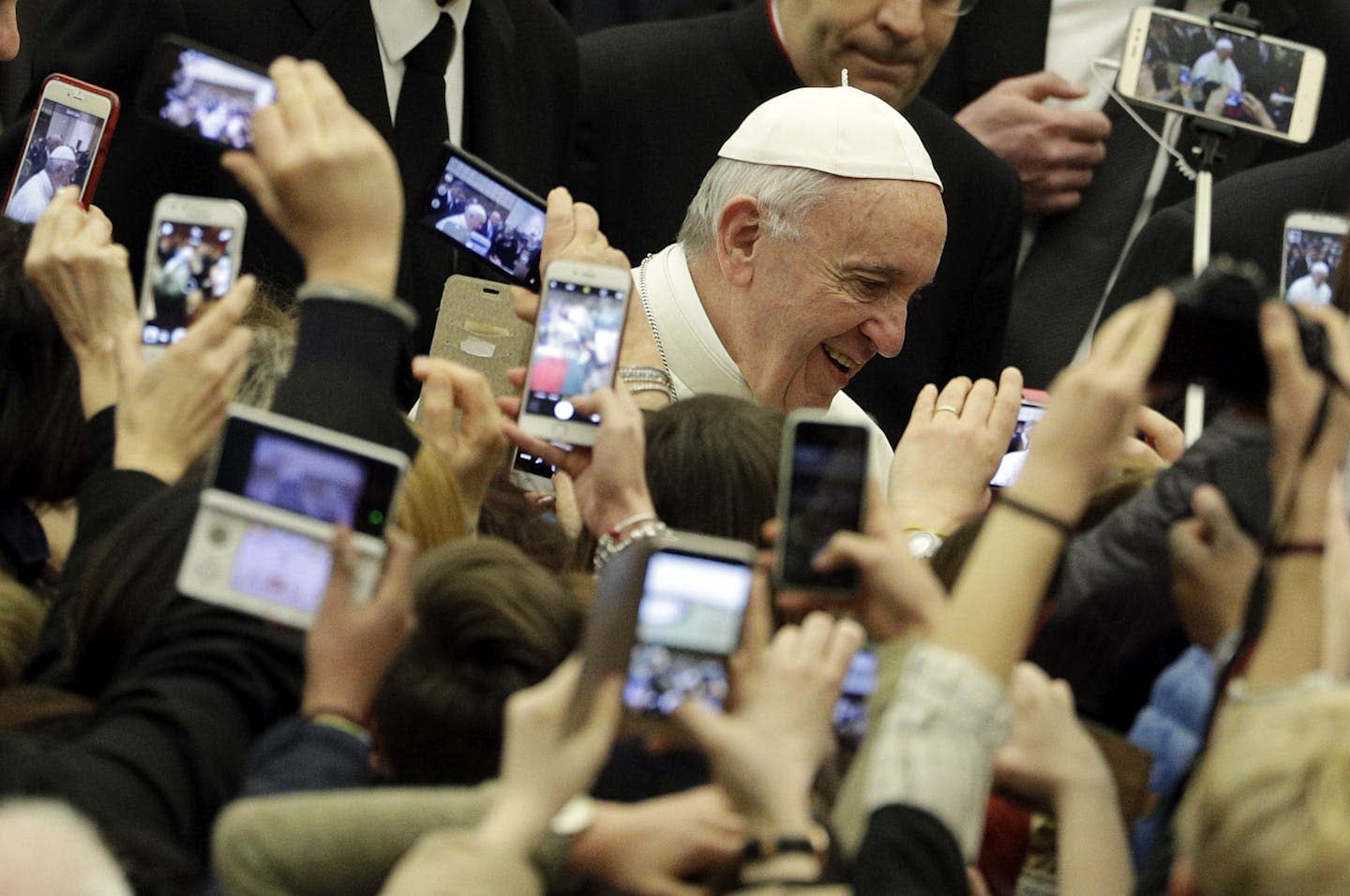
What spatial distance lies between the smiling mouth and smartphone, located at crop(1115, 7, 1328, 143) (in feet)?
2.24

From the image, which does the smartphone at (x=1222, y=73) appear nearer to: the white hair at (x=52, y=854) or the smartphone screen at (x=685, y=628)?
the smartphone screen at (x=685, y=628)

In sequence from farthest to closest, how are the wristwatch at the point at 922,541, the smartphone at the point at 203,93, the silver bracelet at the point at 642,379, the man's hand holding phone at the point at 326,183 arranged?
the silver bracelet at the point at 642,379 → the wristwatch at the point at 922,541 → the smartphone at the point at 203,93 → the man's hand holding phone at the point at 326,183

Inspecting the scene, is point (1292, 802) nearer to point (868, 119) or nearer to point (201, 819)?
point (201, 819)

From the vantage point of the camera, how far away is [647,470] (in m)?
2.58

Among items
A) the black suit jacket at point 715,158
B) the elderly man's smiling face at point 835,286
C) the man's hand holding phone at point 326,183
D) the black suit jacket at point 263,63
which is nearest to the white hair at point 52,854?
the man's hand holding phone at point 326,183

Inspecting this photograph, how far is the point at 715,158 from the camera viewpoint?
4594 millimetres

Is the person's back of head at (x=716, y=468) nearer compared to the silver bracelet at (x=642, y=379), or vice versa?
the person's back of head at (x=716, y=468)

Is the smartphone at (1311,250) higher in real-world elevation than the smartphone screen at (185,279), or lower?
higher

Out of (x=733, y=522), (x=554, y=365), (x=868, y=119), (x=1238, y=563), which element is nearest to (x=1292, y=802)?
(x=1238, y=563)

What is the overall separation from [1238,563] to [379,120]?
2319mm

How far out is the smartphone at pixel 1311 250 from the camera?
2.89 metres

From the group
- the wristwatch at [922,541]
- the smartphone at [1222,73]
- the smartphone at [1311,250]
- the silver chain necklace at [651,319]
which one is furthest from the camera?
the silver chain necklace at [651,319]

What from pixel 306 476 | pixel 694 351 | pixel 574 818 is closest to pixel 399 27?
pixel 694 351

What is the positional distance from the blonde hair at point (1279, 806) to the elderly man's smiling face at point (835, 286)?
2092 millimetres
